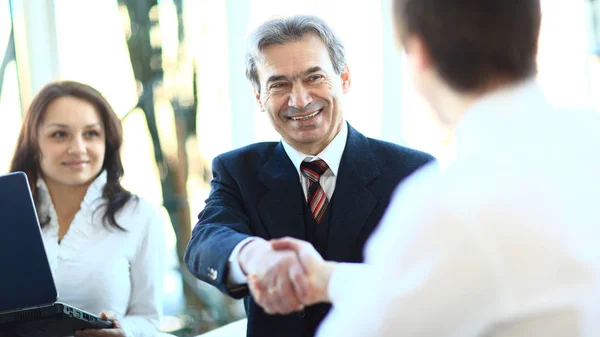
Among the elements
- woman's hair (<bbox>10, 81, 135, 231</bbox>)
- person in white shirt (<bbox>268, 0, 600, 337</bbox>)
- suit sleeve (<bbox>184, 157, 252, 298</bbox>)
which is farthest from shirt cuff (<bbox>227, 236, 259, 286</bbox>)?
woman's hair (<bbox>10, 81, 135, 231</bbox>)

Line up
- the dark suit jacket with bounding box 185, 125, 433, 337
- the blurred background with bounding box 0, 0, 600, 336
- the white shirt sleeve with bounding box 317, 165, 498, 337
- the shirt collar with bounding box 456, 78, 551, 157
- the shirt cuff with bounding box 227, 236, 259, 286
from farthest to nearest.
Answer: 1. the blurred background with bounding box 0, 0, 600, 336
2. the dark suit jacket with bounding box 185, 125, 433, 337
3. the shirt cuff with bounding box 227, 236, 259, 286
4. the shirt collar with bounding box 456, 78, 551, 157
5. the white shirt sleeve with bounding box 317, 165, 498, 337

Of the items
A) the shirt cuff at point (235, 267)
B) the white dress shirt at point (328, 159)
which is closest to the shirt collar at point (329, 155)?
the white dress shirt at point (328, 159)

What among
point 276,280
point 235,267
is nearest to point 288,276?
point 276,280

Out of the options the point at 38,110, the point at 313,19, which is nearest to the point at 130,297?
the point at 38,110

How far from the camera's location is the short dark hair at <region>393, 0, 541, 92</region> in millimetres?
1061

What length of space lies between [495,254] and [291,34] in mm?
1277

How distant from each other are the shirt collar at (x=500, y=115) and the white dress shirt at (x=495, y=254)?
32 millimetres

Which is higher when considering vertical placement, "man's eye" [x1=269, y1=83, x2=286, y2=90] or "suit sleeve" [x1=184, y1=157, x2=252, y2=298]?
"man's eye" [x1=269, y1=83, x2=286, y2=90]

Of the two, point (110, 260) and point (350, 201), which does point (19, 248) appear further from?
point (350, 201)

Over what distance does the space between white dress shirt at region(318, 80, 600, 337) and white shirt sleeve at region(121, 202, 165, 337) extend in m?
1.61

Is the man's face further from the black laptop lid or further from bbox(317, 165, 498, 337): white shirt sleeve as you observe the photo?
bbox(317, 165, 498, 337): white shirt sleeve

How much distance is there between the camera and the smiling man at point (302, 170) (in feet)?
6.51

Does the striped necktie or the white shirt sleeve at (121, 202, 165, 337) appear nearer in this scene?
the striped necktie

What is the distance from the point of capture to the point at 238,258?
5.65ft
